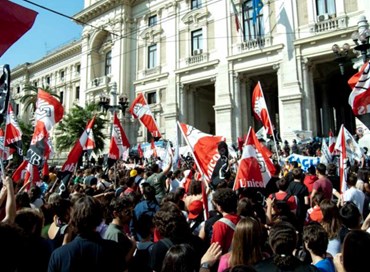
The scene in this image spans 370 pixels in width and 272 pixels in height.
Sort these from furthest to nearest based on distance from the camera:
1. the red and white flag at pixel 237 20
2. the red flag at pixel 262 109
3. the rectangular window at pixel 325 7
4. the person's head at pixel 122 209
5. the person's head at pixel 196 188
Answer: the red and white flag at pixel 237 20 < the rectangular window at pixel 325 7 < the red flag at pixel 262 109 < the person's head at pixel 196 188 < the person's head at pixel 122 209

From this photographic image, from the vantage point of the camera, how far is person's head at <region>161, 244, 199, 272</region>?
2.13 metres

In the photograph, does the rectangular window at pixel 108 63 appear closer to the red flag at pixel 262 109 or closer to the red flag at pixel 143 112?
the red flag at pixel 143 112

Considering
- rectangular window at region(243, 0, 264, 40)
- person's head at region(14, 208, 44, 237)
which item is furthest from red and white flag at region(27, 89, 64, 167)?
rectangular window at region(243, 0, 264, 40)

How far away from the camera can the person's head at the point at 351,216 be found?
3.51 meters

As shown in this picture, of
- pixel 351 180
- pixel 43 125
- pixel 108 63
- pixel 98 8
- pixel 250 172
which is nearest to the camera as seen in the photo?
pixel 250 172

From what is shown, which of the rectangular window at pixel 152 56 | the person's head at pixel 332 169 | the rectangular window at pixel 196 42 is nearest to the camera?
the person's head at pixel 332 169

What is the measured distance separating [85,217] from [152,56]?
89.8 feet

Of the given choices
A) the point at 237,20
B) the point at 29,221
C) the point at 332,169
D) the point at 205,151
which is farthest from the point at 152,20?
the point at 29,221

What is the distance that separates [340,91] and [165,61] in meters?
14.4

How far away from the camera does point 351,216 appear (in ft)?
11.5

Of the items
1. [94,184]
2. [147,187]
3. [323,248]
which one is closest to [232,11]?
[94,184]

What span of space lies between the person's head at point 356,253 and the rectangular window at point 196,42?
2443 centimetres

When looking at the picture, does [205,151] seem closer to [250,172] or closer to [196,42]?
[250,172]

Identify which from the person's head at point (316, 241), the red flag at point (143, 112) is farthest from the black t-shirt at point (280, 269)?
the red flag at point (143, 112)
